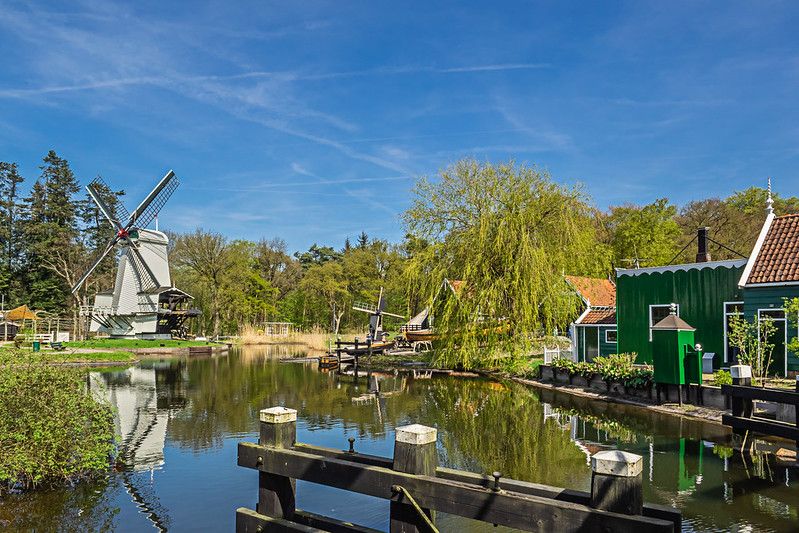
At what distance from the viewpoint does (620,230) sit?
4700cm

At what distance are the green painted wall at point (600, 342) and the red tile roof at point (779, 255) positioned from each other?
7666mm

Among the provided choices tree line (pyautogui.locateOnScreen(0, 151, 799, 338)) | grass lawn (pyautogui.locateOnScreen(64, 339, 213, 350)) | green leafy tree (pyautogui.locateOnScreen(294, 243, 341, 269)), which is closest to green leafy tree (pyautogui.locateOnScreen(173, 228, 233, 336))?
tree line (pyautogui.locateOnScreen(0, 151, 799, 338))

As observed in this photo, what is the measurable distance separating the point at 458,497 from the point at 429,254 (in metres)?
26.0

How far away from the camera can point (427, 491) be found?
4652mm

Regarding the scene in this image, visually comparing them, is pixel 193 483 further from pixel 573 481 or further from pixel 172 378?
pixel 172 378

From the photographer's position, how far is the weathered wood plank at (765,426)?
423 inches

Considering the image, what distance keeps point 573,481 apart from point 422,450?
6.53 meters

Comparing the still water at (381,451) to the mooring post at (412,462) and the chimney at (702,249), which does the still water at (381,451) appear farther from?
the chimney at (702,249)

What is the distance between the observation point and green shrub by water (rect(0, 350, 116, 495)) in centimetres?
928

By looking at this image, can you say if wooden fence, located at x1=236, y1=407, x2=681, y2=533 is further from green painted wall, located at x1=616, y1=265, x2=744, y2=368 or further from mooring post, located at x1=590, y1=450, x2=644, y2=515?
green painted wall, located at x1=616, y1=265, x2=744, y2=368

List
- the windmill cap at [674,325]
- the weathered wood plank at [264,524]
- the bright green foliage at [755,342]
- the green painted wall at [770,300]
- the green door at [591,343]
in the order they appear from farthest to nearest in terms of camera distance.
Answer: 1. the green door at [591,343]
2. the green painted wall at [770,300]
3. the bright green foliage at [755,342]
4. the windmill cap at [674,325]
5. the weathered wood plank at [264,524]

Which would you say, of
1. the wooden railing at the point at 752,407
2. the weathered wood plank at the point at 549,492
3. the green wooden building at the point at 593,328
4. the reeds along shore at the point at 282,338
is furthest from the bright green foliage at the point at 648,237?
the weathered wood plank at the point at 549,492

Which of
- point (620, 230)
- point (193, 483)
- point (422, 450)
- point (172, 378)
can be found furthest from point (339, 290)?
point (422, 450)

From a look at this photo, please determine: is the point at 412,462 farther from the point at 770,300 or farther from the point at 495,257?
the point at 495,257
